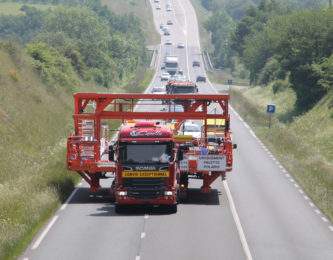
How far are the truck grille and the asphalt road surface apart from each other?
0.91 m

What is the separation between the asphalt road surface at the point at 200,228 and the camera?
65.5 ft

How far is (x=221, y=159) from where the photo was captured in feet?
87.1

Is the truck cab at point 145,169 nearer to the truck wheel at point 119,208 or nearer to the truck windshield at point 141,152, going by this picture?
the truck windshield at point 141,152

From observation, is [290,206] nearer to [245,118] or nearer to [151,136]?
[151,136]

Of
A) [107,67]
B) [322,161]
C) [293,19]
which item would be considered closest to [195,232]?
[322,161]

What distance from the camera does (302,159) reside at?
135 feet

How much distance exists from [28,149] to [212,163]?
19.0 metres

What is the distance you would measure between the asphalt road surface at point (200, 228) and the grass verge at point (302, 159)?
633mm

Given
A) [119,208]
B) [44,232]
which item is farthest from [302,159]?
[44,232]

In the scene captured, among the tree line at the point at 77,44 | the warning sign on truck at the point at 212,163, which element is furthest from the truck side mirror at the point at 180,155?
the tree line at the point at 77,44

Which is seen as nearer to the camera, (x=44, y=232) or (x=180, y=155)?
(x=44, y=232)

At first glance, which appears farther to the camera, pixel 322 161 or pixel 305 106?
pixel 305 106

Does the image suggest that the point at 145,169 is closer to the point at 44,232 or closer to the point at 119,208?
A: the point at 119,208

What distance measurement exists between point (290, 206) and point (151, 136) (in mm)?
7132
